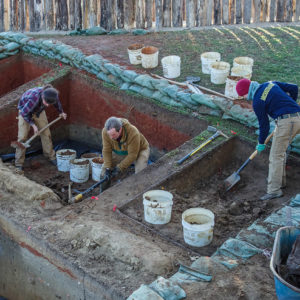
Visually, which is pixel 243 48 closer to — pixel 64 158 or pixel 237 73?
pixel 237 73

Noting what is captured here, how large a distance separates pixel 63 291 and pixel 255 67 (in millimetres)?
5956

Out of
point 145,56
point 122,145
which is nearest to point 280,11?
point 145,56

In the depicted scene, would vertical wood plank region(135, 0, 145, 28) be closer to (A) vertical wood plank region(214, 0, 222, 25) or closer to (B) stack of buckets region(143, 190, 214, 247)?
(A) vertical wood plank region(214, 0, 222, 25)

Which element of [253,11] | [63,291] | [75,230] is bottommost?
[63,291]

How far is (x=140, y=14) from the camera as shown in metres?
12.5

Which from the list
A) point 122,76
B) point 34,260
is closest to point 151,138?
point 122,76

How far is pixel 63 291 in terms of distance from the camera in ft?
18.5

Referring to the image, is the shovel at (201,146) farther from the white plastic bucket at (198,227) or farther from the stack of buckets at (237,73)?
the white plastic bucket at (198,227)

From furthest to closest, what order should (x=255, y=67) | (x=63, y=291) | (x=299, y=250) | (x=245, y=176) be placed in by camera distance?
(x=255, y=67)
(x=245, y=176)
(x=63, y=291)
(x=299, y=250)

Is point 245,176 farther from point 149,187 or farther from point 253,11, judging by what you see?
point 253,11

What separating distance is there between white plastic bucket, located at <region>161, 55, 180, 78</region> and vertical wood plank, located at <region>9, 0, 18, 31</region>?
16.6 feet

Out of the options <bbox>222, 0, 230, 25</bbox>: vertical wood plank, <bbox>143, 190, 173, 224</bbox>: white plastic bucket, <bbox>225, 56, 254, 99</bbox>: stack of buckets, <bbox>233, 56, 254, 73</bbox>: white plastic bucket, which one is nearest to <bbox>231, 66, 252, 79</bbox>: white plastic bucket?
<bbox>225, 56, 254, 99</bbox>: stack of buckets

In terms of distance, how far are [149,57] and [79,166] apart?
2536 millimetres

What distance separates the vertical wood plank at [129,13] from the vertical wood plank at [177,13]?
3.19ft
